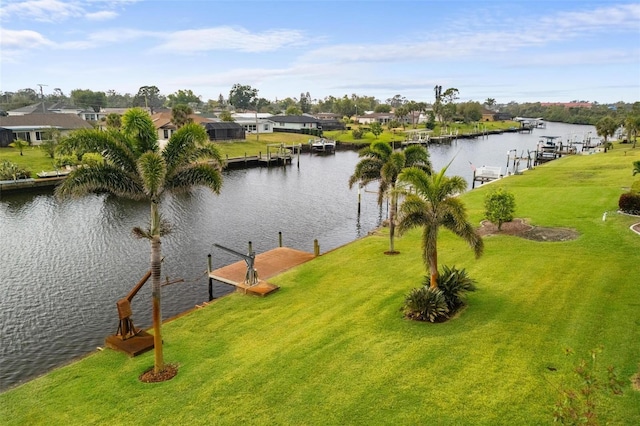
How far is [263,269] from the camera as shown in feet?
80.0

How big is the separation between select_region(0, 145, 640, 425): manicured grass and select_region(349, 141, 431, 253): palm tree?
5.76 meters

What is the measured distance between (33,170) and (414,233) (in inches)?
1962

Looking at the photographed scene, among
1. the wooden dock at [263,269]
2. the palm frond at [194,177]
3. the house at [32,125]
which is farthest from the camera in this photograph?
the house at [32,125]

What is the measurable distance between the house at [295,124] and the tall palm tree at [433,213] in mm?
106780

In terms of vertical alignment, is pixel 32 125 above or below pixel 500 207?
above

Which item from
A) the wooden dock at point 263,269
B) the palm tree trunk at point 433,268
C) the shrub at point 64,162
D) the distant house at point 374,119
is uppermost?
the distant house at point 374,119

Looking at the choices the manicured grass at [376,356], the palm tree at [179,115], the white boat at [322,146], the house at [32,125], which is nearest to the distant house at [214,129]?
the palm tree at [179,115]

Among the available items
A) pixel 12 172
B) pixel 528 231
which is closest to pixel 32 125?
pixel 12 172

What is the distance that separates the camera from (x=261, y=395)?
39.2 ft

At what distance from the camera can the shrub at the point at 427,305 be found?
1549 centimetres

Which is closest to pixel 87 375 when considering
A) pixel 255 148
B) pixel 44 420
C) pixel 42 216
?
pixel 44 420

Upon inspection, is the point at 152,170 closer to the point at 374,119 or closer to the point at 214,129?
the point at 214,129

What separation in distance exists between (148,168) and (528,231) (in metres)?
22.4

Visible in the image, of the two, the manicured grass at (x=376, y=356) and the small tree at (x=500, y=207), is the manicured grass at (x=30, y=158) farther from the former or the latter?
the small tree at (x=500, y=207)
